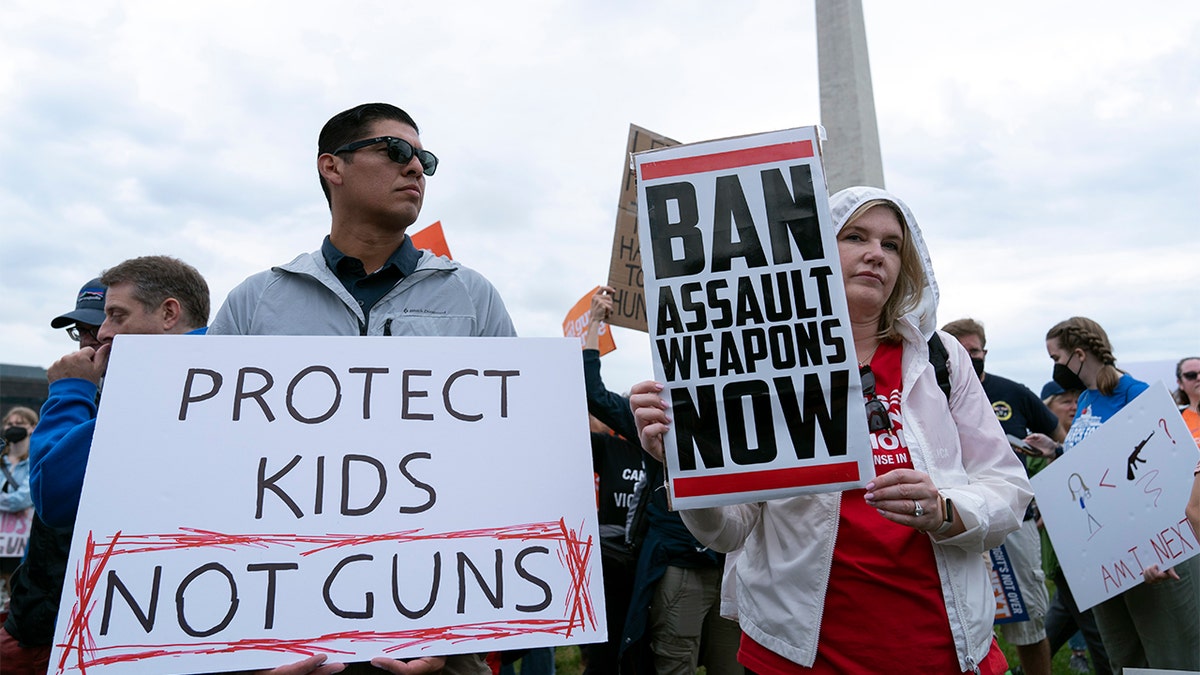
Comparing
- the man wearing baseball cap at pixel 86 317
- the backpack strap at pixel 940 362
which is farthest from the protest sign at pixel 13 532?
the backpack strap at pixel 940 362

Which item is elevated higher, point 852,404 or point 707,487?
point 852,404

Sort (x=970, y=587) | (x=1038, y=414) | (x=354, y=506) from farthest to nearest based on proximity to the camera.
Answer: (x=1038, y=414) → (x=970, y=587) → (x=354, y=506)

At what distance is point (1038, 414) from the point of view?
4941 mm

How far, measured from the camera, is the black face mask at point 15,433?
6227 millimetres

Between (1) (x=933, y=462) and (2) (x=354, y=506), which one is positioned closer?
(2) (x=354, y=506)

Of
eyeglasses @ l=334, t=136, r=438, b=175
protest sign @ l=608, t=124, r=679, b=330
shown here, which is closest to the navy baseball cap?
eyeglasses @ l=334, t=136, r=438, b=175

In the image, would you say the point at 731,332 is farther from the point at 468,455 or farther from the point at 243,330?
the point at 243,330

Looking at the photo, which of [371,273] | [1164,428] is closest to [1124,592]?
[1164,428]

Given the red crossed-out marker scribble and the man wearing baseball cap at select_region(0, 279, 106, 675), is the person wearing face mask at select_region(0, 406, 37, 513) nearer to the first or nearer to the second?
the man wearing baseball cap at select_region(0, 279, 106, 675)

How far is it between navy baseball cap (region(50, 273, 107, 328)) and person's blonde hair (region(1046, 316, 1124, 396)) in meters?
4.59

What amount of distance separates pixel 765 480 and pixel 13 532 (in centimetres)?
635

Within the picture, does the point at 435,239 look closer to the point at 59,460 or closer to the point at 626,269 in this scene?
the point at 626,269

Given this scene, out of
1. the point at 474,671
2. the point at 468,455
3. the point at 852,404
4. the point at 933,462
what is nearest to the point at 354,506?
the point at 468,455

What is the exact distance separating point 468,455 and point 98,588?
77 cm
